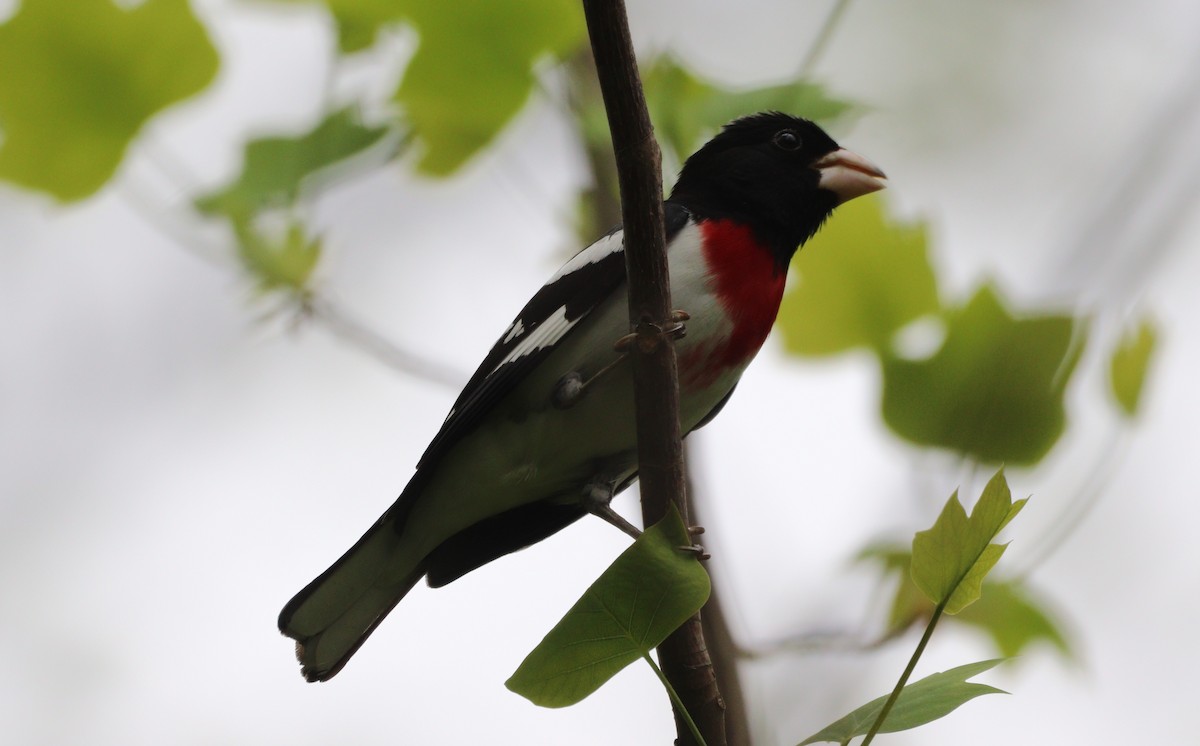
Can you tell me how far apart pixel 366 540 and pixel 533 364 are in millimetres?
723

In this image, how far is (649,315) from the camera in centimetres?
232

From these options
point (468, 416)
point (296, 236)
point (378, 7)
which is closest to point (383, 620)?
point (468, 416)

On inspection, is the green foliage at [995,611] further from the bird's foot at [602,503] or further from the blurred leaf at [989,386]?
the bird's foot at [602,503]

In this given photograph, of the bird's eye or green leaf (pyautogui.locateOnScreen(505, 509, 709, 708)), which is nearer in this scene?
green leaf (pyautogui.locateOnScreen(505, 509, 709, 708))

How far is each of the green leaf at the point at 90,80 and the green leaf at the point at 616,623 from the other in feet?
5.50

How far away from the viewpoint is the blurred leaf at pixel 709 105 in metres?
2.71

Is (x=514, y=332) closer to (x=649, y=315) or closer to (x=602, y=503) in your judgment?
(x=602, y=503)

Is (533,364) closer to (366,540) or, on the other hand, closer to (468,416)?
(468,416)

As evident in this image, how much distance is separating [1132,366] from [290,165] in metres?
1.92

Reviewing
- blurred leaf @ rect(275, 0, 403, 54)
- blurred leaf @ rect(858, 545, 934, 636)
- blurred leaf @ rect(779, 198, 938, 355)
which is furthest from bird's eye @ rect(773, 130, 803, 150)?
blurred leaf @ rect(858, 545, 934, 636)

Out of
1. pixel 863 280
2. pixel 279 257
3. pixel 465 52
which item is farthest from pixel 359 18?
pixel 863 280

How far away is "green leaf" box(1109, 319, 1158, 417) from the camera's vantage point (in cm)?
250

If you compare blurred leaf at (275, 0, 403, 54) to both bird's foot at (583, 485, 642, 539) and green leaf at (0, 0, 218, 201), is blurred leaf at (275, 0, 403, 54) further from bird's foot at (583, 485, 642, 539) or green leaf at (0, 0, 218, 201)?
bird's foot at (583, 485, 642, 539)

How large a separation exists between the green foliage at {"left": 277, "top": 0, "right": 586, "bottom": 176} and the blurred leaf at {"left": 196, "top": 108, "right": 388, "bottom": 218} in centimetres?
14
